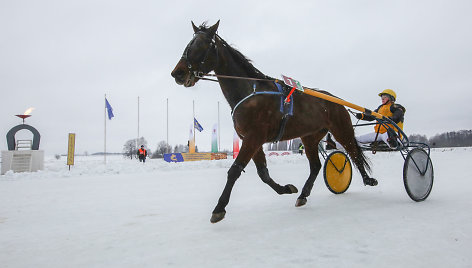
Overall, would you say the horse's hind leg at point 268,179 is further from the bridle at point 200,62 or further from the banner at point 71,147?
the banner at point 71,147

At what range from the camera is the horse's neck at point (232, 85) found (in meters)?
4.07

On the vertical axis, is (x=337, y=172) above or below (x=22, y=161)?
below

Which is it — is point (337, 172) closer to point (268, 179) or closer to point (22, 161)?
point (268, 179)

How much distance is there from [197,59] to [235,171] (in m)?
1.51

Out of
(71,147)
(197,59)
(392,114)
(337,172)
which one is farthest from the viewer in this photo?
(71,147)

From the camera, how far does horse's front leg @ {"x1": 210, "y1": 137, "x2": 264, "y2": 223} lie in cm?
340

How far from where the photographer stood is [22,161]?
51.4 feet

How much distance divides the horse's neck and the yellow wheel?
2.50 meters

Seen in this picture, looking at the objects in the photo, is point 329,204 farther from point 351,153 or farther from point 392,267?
point 392,267

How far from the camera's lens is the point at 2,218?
→ 4.11 metres

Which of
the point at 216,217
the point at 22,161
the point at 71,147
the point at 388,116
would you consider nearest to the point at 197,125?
the point at 71,147

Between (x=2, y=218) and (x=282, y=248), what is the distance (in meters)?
3.87

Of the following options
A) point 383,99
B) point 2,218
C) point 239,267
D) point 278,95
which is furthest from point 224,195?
point 383,99

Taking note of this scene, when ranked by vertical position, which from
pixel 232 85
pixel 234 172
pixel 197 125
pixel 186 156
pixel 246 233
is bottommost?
pixel 246 233
